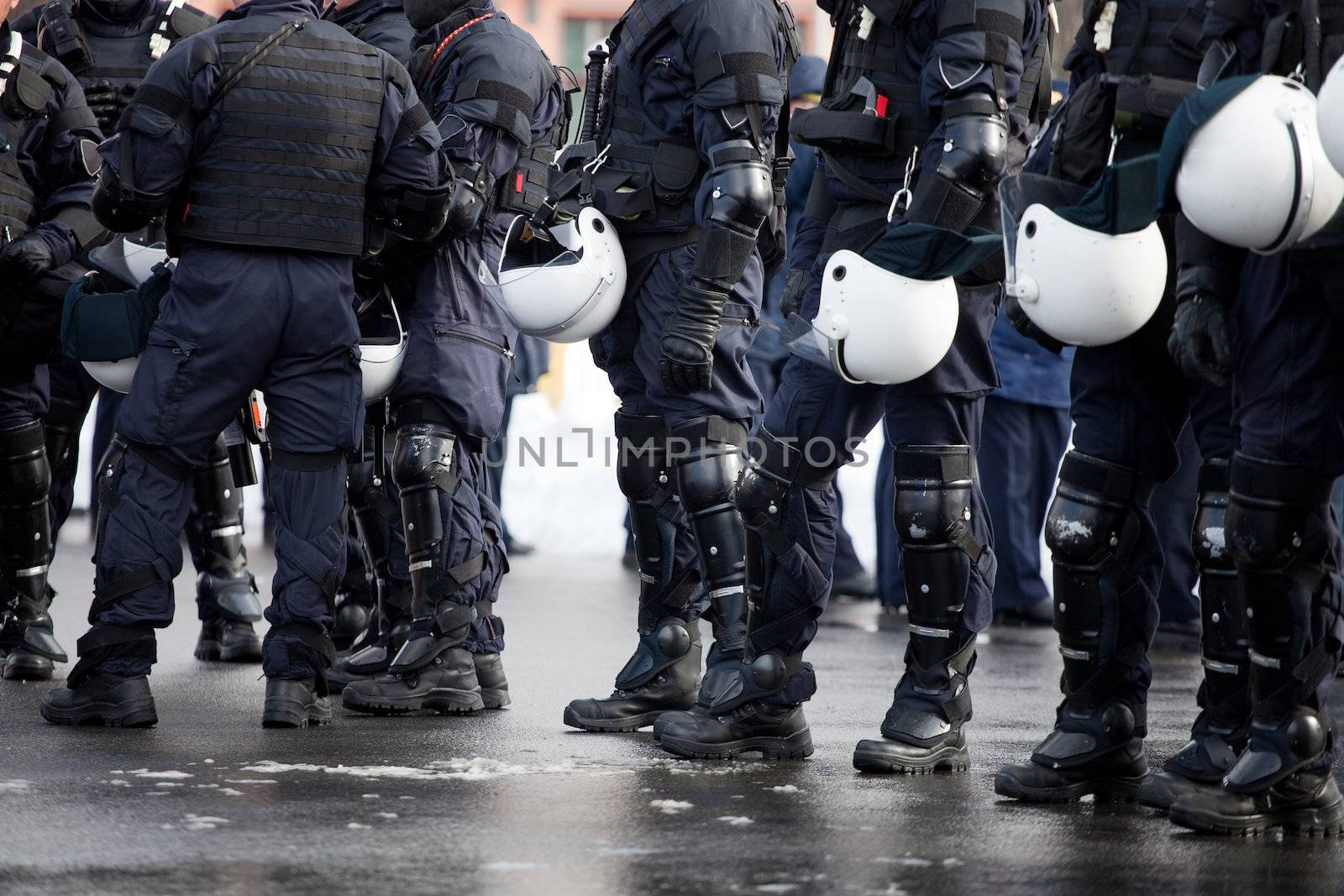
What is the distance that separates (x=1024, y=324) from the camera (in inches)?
154

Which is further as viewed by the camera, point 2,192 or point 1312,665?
point 2,192

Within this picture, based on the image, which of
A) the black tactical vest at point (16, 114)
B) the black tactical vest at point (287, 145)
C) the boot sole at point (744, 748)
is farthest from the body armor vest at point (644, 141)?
the black tactical vest at point (16, 114)

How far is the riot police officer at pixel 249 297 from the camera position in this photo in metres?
4.72

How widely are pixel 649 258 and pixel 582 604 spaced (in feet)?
12.0

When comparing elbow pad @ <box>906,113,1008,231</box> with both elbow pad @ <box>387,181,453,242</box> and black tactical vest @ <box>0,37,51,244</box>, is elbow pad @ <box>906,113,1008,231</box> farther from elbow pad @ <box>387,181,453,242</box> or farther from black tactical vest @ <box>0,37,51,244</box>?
black tactical vest @ <box>0,37,51,244</box>

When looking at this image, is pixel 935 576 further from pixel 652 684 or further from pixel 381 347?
pixel 381 347

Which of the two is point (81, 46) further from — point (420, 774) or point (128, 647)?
point (420, 774)

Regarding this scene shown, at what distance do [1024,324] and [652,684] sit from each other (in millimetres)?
1753

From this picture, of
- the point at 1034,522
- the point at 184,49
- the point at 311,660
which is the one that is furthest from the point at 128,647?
the point at 1034,522

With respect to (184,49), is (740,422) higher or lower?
lower

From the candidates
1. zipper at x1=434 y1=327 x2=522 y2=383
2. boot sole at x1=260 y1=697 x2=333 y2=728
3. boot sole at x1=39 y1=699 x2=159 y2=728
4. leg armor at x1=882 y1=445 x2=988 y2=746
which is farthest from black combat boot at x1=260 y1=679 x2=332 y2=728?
leg armor at x1=882 y1=445 x2=988 y2=746

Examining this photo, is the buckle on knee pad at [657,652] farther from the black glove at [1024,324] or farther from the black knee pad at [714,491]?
the black glove at [1024,324]

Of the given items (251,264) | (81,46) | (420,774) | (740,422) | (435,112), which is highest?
(81,46)

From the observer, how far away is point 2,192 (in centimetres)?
577
